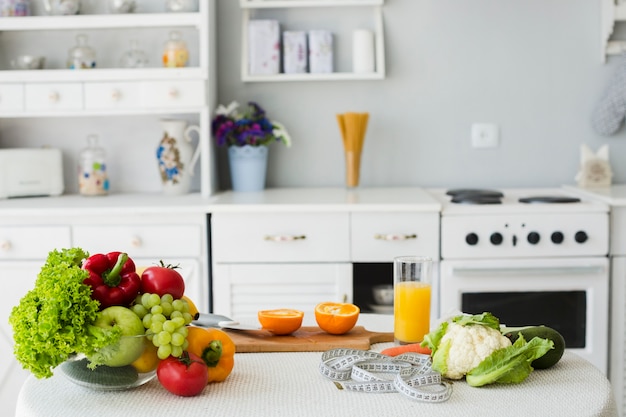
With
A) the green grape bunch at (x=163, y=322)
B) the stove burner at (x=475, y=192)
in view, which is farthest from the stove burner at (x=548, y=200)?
the green grape bunch at (x=163, y=322)

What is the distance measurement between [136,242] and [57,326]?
5.57 ft

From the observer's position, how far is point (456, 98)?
11.4 ft

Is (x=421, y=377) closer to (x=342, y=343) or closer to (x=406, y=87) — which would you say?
(x=342, y=343)

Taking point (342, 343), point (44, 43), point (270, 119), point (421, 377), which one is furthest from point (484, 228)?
point (44, 43)

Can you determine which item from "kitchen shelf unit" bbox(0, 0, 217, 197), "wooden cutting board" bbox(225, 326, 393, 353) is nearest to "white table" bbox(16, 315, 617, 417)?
"wooden cutting board" bbox(225, 326, 393, 353)

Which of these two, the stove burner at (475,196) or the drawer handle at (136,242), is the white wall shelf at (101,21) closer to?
the drawer handle at (136,242)

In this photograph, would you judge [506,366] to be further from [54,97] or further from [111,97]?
[54,97]

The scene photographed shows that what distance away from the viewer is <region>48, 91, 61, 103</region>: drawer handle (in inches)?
123

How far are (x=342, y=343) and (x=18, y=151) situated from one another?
2.10m

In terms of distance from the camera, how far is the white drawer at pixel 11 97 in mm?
3135

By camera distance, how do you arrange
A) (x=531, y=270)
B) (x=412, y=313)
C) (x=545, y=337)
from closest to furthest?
(x=545, y=337) < (x=412, y=313) < (x=531, y=270)

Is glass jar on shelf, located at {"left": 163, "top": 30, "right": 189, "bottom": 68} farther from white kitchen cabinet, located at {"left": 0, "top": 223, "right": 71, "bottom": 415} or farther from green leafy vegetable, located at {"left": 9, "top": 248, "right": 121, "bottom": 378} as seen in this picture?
green leafy vegetable, located at {"left": 9, "top": 248, "right": 121, "bottom": 378}

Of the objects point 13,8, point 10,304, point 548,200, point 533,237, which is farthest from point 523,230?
point 13,8

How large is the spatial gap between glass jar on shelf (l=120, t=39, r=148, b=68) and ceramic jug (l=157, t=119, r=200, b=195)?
24cm
